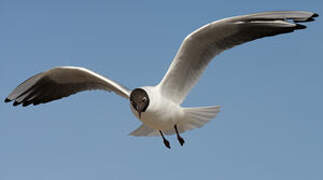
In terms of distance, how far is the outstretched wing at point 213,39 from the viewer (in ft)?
24.9

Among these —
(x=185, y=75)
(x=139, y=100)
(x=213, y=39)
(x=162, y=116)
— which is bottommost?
(x=162, y=116)

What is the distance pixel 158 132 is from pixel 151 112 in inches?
42.9

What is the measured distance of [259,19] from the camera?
305 inches

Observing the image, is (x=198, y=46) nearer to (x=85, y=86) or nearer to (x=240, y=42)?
(x=240, y=42)

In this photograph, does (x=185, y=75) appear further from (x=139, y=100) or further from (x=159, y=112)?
(x=139, y=100)

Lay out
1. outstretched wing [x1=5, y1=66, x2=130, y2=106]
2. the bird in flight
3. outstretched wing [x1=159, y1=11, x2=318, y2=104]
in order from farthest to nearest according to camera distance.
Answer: outstretched wing [x1=5, y1=66, x2=130, y2=106]
the bird in flight
outstretched wing [x1=159, y1=11, x2=318, y2=104]

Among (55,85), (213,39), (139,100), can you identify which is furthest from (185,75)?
(55,85)

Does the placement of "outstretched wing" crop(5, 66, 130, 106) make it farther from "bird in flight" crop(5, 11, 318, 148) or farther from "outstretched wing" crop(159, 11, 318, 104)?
"outstretched wing" crop(159, 11, 318, 104)

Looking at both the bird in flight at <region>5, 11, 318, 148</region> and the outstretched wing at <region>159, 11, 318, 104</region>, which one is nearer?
the outstretched wing at <region>159, 11, 318, 104</region>

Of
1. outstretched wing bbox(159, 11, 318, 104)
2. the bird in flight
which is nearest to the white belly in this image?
the bird in flight

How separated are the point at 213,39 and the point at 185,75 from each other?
0.66 m

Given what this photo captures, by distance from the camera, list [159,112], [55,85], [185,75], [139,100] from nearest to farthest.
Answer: [139,100], [159,112], [185,75], [55,85]

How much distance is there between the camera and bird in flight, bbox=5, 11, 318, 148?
305 inches

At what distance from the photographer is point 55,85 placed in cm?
945
